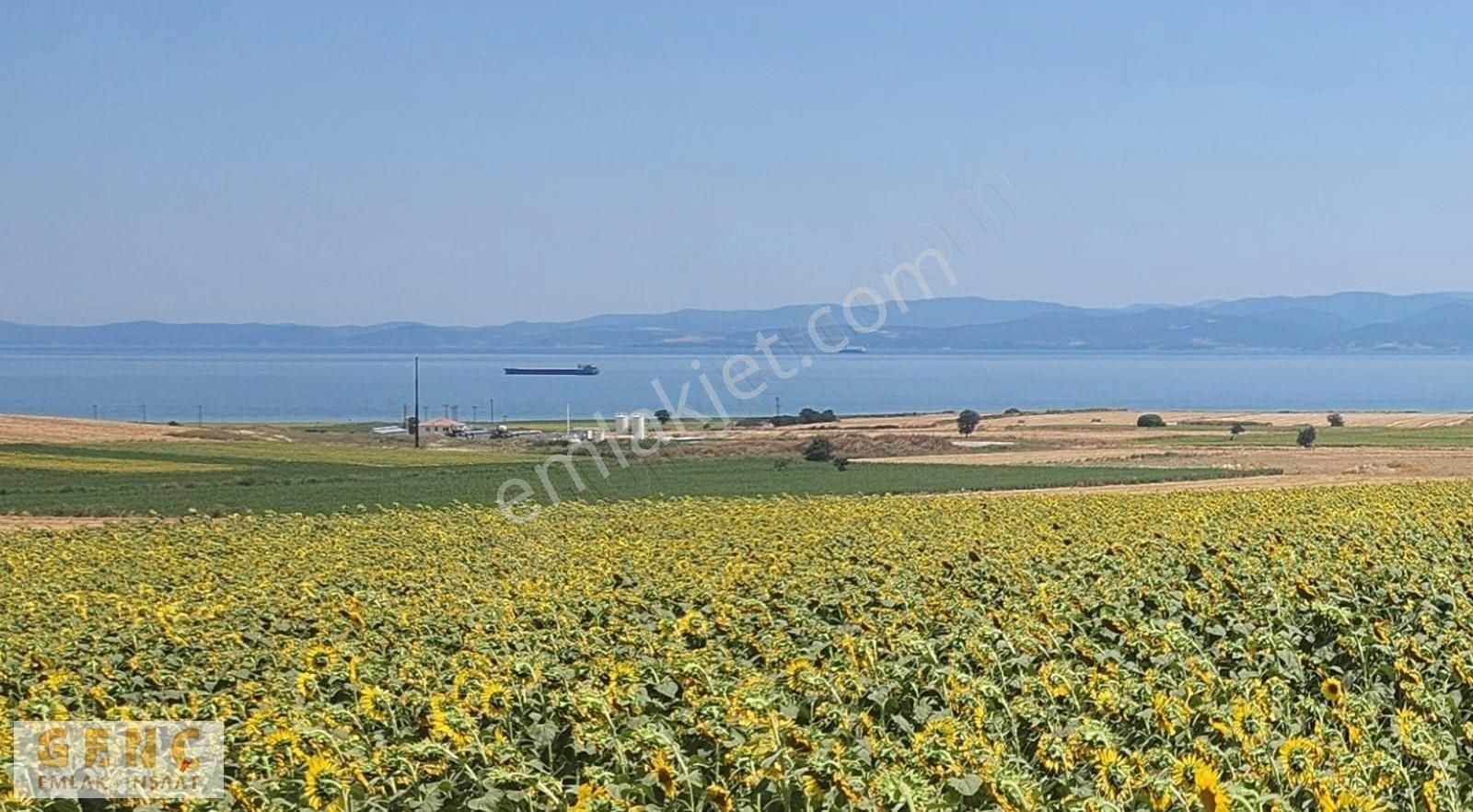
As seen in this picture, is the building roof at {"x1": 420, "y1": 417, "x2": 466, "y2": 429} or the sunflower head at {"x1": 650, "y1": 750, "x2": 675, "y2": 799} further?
the building roof at {"x1": 420, "y1": 417, "x2": 466, "y2": 429}

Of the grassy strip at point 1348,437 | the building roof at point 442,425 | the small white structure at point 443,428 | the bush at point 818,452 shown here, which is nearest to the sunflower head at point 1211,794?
the bush at point 818,452

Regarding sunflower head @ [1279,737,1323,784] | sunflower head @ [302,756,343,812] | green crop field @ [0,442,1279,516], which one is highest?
sunflower head @ [302,756,343,812]

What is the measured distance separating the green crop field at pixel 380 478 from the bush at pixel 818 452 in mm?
1468

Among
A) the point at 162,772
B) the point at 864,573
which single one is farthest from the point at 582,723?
the point at 864,573

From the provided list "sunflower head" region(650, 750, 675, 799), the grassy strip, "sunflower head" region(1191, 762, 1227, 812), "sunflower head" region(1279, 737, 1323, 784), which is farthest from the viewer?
the grassy strip

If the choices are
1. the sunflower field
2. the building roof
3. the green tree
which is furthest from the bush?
the sunflower field

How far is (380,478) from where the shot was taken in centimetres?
4734

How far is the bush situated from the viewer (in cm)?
5619

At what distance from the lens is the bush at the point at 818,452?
184ft

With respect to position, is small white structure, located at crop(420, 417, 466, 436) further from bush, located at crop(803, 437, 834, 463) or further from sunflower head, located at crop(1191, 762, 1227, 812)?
sunflower head, located at crop(1191, 762, 1227, 812)

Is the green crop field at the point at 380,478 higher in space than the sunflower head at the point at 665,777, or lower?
lower

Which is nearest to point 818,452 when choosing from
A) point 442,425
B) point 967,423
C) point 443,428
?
point 967,423

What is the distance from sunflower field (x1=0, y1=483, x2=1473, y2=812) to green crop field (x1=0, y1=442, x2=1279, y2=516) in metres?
21.0

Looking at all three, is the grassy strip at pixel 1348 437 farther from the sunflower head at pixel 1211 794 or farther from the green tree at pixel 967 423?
the sunflower head at pixel 1211 794
